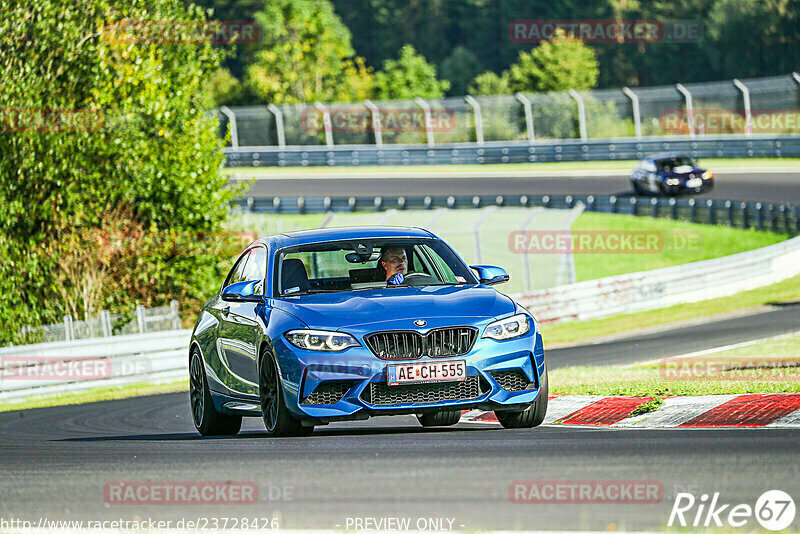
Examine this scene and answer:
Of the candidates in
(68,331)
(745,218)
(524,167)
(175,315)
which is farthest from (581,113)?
(68,331)

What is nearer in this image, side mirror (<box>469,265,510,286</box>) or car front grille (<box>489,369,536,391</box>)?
car front grille (<box>489,369,536,391</box>)

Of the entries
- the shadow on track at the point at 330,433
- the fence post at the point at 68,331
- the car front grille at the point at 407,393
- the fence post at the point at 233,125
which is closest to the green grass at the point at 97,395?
the fence post at the point at 68,331

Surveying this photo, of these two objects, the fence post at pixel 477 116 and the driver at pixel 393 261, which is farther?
the fence post at pixel 477 116

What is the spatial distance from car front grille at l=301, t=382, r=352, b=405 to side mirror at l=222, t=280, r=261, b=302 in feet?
4.07

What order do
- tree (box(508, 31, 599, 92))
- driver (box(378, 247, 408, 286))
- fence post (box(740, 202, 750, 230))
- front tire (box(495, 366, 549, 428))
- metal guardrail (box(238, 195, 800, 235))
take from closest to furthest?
1. front tire (box(495, 366, 549, 428))
2. driver (box(378, 247, 408, 286))
3. metal guardrail (box(238, 195, 800, 235))
4. fence post (box(740, 202, 750, 230))
5. tree (box(508, 31, 599, 92))

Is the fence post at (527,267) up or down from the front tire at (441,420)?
down

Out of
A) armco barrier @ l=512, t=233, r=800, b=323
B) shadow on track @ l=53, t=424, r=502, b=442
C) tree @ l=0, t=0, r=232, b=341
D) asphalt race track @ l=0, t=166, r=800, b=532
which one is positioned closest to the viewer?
asphalt race track @ l=0, t=166, r=800, b=532

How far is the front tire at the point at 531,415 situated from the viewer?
8.87 meters

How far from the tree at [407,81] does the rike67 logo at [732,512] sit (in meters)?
70.8

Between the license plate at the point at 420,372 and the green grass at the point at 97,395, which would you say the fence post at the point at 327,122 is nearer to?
the green grass at the point at 97,395

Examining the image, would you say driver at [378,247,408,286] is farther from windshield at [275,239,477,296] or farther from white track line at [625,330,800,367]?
white track line at [625,330,800,367]

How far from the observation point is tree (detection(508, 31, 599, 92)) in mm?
74312

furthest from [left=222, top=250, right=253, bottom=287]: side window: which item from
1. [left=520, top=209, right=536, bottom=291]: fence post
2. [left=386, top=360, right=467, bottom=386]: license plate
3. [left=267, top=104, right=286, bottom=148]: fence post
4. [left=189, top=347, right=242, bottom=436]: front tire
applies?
[left=267, top=104, right=286, bottom=148]: fence post

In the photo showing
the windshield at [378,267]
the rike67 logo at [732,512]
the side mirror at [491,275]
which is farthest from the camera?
the side mirror at [491,275]
